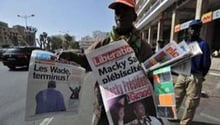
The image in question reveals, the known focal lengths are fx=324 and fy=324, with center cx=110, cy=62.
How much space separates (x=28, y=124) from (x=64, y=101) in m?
4.01

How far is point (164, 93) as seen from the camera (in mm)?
2318

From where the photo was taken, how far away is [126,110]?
2.38m

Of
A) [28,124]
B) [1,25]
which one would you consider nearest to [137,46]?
[28,124]

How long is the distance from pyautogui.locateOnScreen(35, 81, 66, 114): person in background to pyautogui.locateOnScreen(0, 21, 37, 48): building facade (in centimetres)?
9697

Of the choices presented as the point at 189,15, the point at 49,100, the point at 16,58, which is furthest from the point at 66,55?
the point at 189,15

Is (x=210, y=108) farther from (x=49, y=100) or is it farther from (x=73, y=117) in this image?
(x=49, y=100)

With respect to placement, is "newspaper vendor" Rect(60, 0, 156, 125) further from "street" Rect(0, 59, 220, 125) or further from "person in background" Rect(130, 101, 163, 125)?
"street" Rect(0, 59, 220, 125)

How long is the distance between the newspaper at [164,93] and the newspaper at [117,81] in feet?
0.26

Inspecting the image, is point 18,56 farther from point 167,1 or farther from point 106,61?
point 106,61

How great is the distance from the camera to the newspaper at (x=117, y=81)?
2373 millimetres

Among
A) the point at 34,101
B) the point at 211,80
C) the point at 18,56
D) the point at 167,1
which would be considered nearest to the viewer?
the point at 34,101

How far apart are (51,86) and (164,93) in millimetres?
905

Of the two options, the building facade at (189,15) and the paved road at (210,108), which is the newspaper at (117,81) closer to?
the paved road at (210,108)

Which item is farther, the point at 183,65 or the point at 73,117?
the point at 73,117
